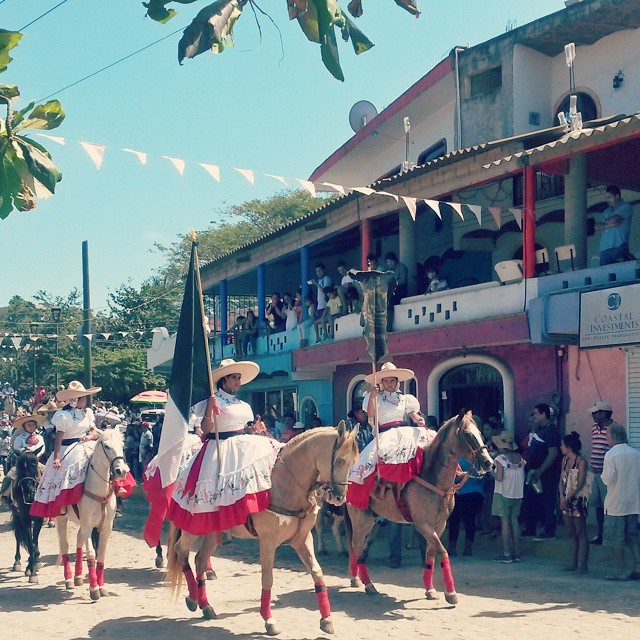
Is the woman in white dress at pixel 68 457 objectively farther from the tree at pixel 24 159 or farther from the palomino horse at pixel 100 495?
the tree at pixel 24 159

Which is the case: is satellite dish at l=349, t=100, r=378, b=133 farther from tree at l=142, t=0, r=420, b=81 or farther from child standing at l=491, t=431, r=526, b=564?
tree at l=142, t=0, r=420, b=81

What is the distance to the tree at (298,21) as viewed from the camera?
11.7 ft

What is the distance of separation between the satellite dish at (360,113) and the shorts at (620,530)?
20521 millimetres

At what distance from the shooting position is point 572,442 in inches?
436

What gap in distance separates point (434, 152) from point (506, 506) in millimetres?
13482

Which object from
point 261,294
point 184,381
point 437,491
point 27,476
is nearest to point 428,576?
point 437,491

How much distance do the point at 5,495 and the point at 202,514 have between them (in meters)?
4.69

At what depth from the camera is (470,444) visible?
358 inches

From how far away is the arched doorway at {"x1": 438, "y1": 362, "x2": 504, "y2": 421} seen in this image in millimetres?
16094

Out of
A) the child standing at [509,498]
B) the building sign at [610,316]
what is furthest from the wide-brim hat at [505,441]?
the building sign at [610,316]

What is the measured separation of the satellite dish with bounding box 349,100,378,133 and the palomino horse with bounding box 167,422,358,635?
72.1ft

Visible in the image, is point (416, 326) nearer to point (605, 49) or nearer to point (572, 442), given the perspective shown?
point (572, 442)

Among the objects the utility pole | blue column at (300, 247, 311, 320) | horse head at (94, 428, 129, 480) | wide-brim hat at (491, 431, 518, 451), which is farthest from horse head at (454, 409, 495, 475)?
the utility pole

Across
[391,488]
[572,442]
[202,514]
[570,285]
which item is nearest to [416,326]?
[570,285]
